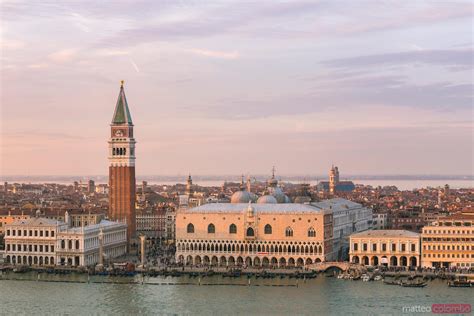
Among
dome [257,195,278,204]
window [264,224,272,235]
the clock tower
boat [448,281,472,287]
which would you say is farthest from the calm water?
the clock tower

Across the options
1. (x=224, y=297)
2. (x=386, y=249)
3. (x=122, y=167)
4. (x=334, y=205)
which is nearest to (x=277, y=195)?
(x=334, y=205)

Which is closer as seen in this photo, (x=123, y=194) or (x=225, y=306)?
(x=225, y=306)

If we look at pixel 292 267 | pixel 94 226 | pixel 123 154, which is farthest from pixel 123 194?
pixel 292 267

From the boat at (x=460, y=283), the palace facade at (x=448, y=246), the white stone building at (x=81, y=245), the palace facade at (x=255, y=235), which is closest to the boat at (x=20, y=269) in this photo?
the white stone building at (x=81, y=245)

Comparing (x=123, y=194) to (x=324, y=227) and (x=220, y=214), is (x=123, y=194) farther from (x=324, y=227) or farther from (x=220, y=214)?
(x=324, y=227)

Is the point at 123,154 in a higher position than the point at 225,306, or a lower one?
higher

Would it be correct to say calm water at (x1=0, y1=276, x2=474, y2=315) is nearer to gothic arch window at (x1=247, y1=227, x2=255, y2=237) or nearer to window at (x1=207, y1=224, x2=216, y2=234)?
gothic arch window at (x1=247, y1=227, x2=255, y2=237)
